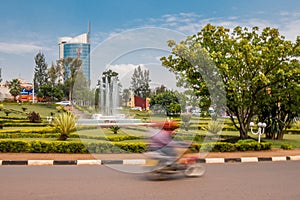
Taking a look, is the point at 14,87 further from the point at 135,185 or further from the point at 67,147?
the point at 135,185

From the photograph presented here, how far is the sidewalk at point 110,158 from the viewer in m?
11.2

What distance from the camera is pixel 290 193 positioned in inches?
279

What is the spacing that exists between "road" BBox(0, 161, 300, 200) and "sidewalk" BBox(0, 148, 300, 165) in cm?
85

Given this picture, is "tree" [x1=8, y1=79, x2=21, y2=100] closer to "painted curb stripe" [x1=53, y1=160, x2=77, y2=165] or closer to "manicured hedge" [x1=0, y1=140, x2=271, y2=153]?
"manicured hedge" [x1=0, y1=140, x2=271, y2=153]

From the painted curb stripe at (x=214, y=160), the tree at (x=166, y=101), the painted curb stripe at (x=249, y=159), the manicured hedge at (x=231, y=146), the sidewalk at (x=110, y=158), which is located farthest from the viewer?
the tree at (x=166, y=101)

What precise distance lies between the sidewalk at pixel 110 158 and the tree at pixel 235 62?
3.05 meters

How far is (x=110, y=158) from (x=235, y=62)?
22.1 ft

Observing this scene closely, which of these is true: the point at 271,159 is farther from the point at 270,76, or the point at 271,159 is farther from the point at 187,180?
the point at 187,180

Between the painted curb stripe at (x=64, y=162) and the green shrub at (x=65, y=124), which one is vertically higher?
the green shrub at (x=65, y=124)

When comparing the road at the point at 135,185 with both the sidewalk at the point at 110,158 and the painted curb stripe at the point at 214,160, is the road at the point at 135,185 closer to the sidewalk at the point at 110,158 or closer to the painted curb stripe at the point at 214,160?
the sidewalk at the point at 110,158

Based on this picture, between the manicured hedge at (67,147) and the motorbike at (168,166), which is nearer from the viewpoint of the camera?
the motorbike at (168,166)

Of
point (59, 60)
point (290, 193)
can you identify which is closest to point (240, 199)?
point (290, 193)

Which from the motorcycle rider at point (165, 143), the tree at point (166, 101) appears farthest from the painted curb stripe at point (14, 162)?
the tree at point (166, 101)

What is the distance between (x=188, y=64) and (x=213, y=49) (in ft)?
4.01
